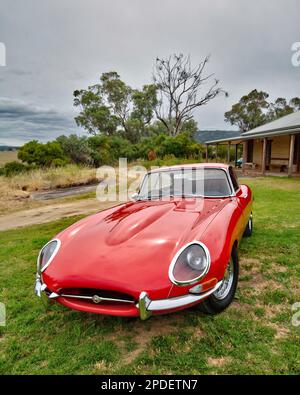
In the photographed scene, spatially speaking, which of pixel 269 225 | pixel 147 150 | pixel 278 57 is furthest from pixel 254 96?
pixel 269 225

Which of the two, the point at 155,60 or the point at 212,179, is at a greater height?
the point at 155,60

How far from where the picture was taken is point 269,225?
4879 mm

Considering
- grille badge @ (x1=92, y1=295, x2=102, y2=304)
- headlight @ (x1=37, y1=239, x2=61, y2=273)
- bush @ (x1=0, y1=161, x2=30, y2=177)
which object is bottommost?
grille badge @ (x1=92, y1=295, x2=102, y2=304)

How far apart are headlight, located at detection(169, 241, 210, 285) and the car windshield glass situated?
1.38m

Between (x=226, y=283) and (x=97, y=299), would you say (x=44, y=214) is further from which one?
(x=226, y=283)

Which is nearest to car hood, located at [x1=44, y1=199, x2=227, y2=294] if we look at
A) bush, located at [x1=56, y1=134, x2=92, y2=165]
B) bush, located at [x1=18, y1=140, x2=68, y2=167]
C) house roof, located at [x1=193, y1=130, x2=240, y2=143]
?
bush, located at [x1=18, y1=140, x2=68, y2=167]

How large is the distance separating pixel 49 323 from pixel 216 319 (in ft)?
4.96

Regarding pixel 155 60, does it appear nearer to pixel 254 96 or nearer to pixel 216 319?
pixel 254 96

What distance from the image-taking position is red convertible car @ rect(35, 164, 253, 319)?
173 cm

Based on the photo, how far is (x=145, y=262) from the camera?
1.84 metres

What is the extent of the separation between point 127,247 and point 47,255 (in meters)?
0.79

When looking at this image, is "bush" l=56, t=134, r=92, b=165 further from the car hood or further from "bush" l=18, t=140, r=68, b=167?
the car hood

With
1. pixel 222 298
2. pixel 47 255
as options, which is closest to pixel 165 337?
pixel 222 298

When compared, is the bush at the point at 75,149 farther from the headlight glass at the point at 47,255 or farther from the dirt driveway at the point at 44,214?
the headlight glass at the point at 47,255
